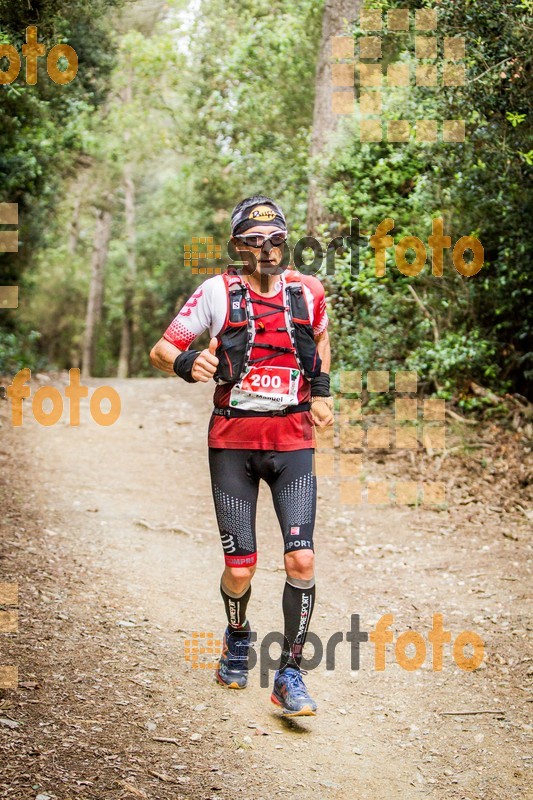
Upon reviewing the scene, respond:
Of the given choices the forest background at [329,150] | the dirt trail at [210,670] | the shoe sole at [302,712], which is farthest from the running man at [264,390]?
the forest background at [329,150]

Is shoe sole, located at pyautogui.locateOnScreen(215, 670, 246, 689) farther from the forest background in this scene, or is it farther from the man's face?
the forest background

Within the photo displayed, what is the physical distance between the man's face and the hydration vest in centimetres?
9

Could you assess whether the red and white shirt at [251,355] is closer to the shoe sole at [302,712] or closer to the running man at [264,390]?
the running man at [264,390]

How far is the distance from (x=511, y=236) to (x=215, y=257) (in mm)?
13719

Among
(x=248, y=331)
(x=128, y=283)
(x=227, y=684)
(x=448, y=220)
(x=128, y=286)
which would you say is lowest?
(x=227, y=684)

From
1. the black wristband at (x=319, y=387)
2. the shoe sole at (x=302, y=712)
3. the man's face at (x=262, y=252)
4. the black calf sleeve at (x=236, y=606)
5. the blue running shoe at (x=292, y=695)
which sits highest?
the man's face at (x=262, y=252)

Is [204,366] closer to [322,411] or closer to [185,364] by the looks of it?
[185,364]

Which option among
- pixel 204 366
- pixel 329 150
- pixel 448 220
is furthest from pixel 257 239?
pixel 329 150

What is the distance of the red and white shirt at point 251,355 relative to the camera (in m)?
3.98

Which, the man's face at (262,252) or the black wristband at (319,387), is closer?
the man's face at (262,252)

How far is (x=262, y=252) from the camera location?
400cm

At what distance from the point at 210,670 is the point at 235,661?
0.30m

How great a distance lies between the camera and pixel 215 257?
21766mm

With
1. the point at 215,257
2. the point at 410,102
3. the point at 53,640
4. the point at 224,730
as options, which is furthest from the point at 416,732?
the point at 215,257
